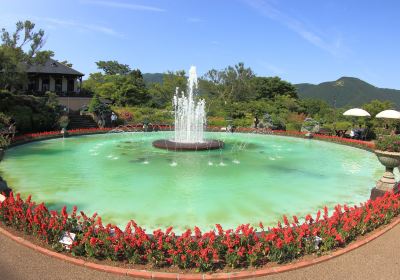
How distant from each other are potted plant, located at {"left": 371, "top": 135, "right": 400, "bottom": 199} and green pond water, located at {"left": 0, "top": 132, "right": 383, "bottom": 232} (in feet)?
3.60

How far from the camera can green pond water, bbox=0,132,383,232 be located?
888cm

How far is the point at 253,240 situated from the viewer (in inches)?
242

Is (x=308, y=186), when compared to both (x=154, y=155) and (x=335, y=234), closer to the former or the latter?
(x=335, y=234)

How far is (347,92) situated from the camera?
113188mm

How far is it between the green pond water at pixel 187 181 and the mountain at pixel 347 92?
317 feet

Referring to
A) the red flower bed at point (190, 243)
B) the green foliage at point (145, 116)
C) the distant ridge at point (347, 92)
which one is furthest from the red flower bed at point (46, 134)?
the distant ridge at point (347, 92)

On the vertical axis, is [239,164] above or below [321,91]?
below

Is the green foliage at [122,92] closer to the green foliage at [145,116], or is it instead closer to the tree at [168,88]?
the tree at [168,88]

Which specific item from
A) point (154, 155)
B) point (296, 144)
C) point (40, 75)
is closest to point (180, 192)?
point (154, 155)

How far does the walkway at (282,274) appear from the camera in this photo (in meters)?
5.31

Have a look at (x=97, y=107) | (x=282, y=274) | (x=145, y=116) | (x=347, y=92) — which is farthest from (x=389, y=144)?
(x=347, y=92)

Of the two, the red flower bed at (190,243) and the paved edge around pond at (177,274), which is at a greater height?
the red flower bed at (190,243)

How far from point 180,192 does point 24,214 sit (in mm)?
4760

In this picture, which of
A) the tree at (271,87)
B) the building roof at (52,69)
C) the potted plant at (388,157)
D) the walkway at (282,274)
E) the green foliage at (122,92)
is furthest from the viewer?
the tree at (271,87)
